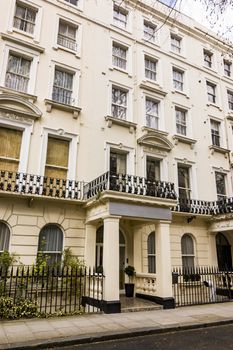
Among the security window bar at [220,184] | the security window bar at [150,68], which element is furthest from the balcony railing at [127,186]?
the security window bar at [150,68]

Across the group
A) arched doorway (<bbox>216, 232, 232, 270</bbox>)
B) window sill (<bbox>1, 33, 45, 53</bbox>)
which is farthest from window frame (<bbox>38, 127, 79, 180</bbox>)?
arched doorway (<bbox>216, 232, 232, 270</bbox>)

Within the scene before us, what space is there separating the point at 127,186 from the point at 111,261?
10.8ft

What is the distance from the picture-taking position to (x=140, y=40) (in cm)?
1830

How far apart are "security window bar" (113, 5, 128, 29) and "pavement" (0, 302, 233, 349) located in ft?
55.8

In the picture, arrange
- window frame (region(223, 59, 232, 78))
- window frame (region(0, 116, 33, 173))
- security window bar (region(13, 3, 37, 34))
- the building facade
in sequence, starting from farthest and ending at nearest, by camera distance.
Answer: window frame (region(223, 59, 232, 78)) < security window bar (region(13, 3, 37, 34)) < window frame (region(0, 116, 33, 173)) < the building facade

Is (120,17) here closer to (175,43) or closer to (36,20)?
(175,43)

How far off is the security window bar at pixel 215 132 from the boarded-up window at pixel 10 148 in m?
13.0

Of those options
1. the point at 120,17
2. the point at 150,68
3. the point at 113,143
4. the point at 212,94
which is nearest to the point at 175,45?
the point at 150,68

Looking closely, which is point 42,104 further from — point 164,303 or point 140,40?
point 164,303

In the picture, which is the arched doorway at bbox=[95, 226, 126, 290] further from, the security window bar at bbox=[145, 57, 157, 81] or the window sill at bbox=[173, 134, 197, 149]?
the security window bar at bbox=[145, 57, 157, 81]

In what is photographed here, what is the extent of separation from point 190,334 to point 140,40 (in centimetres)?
1710

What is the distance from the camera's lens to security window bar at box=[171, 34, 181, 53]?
20.4 m

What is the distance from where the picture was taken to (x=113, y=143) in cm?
1458

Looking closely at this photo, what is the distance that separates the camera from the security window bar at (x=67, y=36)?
15.3 m
